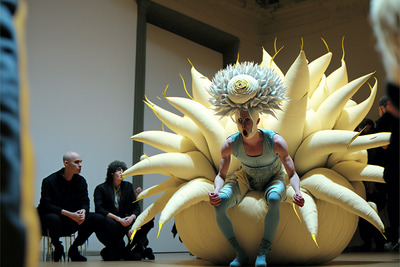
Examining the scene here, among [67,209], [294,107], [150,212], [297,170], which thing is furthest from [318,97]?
[67,209]

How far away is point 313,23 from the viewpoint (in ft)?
27.9

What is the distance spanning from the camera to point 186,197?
3053 mm

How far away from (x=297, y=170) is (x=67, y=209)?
2259 mm

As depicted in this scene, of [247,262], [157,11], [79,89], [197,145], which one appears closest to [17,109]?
[247,262]

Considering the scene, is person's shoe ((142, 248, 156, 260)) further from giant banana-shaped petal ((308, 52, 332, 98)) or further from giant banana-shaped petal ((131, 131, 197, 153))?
giant banana-shaped petal ((308, 52, 332, 98))

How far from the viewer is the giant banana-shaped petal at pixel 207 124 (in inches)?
133

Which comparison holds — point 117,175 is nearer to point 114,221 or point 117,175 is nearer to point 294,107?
point 114,221

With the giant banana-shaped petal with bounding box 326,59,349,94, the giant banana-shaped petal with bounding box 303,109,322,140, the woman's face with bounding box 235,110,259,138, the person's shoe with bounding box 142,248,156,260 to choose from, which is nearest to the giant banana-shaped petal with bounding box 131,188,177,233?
the woman's face with bounding box 235,110,259,138

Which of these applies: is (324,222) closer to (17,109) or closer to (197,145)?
(197,145)

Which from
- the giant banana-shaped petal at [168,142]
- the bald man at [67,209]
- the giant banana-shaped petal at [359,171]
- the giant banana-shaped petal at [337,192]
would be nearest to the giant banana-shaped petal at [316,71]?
the giant banana-shaped petal at [359,171]

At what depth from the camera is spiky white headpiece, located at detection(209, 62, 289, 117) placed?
2.94 m

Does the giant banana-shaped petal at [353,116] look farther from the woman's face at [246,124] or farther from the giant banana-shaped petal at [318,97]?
the woman's face at [246,124]

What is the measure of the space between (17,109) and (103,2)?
648 cm

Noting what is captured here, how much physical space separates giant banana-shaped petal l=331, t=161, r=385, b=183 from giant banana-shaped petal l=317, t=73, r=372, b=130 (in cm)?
29
